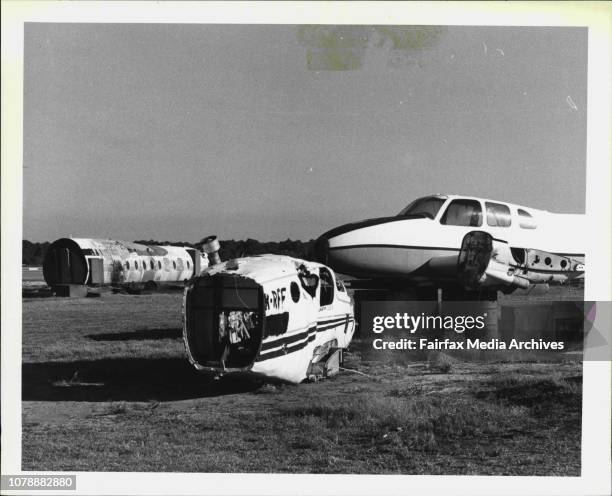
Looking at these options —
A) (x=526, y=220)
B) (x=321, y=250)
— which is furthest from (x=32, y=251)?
(x=526, y=220)

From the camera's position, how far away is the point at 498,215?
5.34 m

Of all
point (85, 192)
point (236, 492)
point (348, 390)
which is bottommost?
point (236, 492)

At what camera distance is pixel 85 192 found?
521 cm

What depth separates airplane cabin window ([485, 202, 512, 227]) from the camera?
5.30m

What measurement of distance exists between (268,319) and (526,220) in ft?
7.62

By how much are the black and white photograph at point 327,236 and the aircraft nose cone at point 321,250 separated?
0.01 m

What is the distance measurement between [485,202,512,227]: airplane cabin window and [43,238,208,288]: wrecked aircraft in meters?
2.45

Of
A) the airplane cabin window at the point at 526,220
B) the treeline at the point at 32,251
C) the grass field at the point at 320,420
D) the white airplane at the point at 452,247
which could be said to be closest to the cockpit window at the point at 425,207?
the white airplane at the point at 452,247

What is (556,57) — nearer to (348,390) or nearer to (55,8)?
(348,390)

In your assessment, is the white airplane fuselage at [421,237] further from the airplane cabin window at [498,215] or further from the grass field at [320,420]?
the grass field at [320,420]

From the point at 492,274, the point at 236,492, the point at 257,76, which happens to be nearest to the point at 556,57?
the point at 492,274

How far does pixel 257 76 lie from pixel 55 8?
5.64ft

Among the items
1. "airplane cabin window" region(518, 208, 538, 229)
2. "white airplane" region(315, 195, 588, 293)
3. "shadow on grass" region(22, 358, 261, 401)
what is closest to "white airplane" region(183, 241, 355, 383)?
"shadow on grass" region(22, 358, 261, 401)

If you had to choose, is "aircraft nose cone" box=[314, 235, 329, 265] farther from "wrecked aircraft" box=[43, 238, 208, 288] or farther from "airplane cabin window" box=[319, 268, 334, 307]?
"wrecked aircraft" box=[43, 238, 208, 288]
